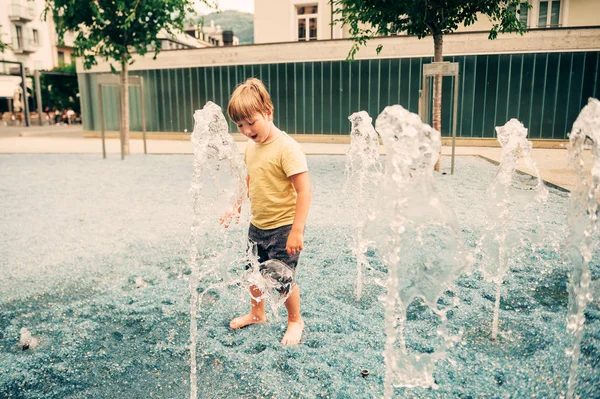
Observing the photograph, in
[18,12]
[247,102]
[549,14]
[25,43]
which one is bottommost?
[247,102]

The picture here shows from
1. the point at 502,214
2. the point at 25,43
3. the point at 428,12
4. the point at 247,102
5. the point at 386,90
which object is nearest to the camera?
the point at 247,102

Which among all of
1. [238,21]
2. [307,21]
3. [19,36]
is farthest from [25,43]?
[238,21]

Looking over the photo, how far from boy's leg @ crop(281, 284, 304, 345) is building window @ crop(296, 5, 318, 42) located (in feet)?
60.4

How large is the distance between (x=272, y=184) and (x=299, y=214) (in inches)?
9.9

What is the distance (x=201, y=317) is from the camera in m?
2.99

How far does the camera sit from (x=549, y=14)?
1662 cm

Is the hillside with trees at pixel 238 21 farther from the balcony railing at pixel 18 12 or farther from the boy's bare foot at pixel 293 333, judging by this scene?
the boy's bare foot at pixel 293 333

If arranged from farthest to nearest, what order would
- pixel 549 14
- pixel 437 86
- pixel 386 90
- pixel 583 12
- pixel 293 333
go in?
1. pixel 549 14
2. pixel 583 12
3. pixel 386 90
4. pixel 437 86
5. pixel 293 333

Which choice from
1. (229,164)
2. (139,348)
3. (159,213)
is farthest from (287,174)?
(159,213)

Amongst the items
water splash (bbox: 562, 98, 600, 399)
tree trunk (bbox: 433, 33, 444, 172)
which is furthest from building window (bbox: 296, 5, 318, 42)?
water splash (bbox: 562, 98, 600, 399)

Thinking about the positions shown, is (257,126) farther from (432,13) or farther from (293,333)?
(432,13)

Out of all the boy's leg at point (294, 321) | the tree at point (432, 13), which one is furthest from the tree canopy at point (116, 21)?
the boy's leg at point (294, 321)

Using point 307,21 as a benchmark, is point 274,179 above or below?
below

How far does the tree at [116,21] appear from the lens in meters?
9.95
